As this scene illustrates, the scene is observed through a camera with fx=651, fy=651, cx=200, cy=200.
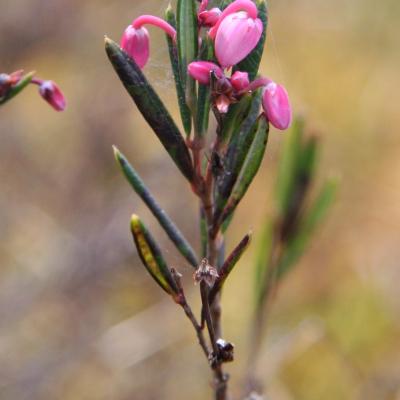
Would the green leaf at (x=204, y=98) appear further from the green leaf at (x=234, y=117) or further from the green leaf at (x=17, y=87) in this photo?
the green leaf at (x=17, y=87)

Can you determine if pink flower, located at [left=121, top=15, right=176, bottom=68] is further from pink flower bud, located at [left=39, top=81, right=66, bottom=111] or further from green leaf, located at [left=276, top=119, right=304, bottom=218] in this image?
green leaf, located at [left=276, top=119, right=304, bottom=218]

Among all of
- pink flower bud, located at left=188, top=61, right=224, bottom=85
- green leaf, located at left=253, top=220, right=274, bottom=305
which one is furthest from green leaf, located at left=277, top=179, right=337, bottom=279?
pink flower bud, located at left=188, top=61, right=224, bottom=85

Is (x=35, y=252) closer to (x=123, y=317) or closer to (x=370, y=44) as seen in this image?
(x=123, y=317)

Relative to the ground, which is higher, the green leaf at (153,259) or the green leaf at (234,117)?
the green leaf at (234,117)

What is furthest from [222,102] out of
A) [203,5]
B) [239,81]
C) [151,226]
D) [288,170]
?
[151,226]

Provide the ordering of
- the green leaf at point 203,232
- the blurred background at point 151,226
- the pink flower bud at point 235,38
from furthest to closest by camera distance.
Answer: the blurred background at point 151,226, the green leaf at point 203,232, the pink flower bud at point 235,38

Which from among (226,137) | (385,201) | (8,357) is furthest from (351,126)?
(226,137)

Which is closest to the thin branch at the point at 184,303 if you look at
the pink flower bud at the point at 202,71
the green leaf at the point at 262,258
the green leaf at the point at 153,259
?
the green leaf at the point at 153,259
